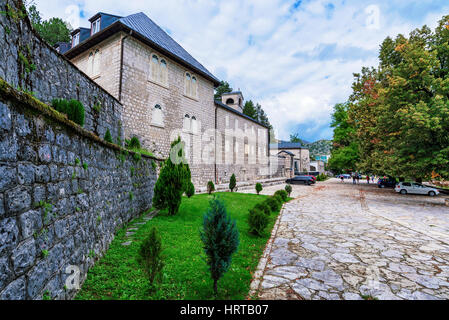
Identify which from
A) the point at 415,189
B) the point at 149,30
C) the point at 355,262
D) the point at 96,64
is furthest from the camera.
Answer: the point at 415,189

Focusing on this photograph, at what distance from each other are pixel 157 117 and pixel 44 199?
13155mm

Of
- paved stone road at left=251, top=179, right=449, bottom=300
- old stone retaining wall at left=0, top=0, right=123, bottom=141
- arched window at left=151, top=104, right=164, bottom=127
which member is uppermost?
arched window at left=151, top=104, right=164, bottom=127

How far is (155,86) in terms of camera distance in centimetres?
1446

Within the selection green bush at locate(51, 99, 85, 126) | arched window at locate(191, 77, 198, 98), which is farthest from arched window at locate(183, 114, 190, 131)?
green bush at locate(51, 99, 85, 126)

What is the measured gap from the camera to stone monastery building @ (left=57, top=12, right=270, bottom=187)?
12820 mm

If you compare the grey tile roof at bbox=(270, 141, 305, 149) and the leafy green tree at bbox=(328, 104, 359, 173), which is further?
the grey tile roof at bbox=(270, 141, 305, 149)

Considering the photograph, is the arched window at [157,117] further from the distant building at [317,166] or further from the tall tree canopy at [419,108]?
the distant building at [317,166]

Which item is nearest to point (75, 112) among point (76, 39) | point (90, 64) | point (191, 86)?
point (90, 64)

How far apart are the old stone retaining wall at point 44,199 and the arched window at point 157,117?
422 inches

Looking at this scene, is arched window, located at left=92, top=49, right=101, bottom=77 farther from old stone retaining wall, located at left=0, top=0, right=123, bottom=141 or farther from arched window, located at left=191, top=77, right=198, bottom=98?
old stone retaining wall, located at left=0, top=0, right=123, bottom=141

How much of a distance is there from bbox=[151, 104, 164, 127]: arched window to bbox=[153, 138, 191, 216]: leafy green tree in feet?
24.5

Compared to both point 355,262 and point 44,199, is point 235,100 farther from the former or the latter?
point 44,199

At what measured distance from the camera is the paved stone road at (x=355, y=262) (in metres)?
3.30
